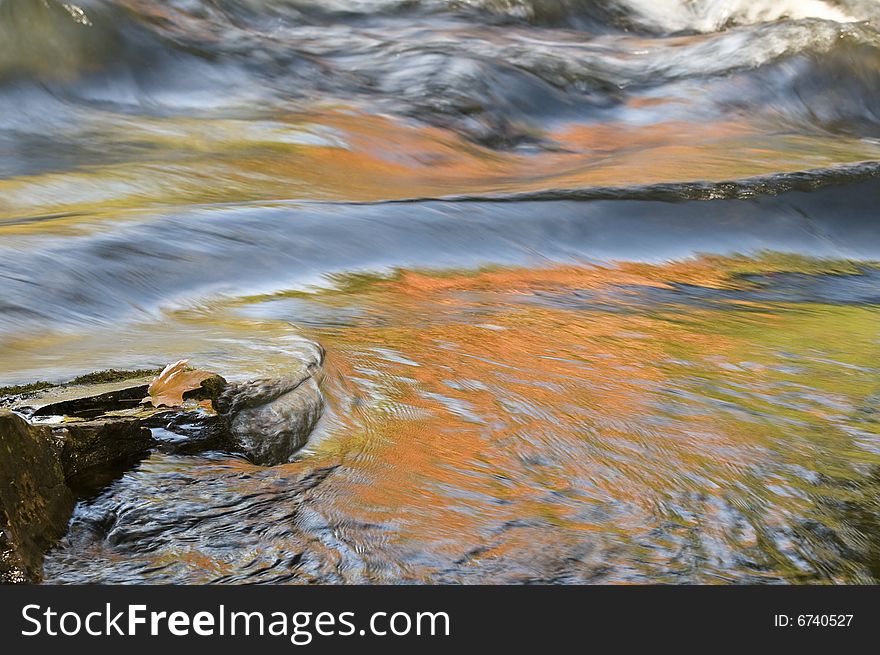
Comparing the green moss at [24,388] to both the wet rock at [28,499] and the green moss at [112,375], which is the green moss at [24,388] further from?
the wet rock at [28,499]

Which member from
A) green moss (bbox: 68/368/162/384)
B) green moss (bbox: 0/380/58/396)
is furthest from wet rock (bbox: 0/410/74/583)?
green moss (bbox: 68/368/162/384)

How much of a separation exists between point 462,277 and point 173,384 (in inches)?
90.2

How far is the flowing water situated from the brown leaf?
0.09 meters

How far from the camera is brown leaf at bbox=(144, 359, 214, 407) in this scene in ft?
8.10

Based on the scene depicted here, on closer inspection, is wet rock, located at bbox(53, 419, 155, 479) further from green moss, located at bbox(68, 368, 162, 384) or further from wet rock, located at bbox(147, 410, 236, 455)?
green moss, located at bbox(68, 368, 162, 384)

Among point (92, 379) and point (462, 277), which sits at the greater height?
point (92, 379)

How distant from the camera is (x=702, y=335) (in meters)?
3.97

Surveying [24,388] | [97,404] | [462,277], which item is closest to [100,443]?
[97,404]

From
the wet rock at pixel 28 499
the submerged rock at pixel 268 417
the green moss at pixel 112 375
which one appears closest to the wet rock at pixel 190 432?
the submerged rock at pixel 268 417

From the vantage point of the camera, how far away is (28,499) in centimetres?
201

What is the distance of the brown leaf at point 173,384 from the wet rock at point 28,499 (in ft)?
1.12

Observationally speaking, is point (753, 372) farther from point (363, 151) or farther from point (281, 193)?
point (363, 151)

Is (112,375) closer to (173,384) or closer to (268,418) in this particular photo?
(173,384)

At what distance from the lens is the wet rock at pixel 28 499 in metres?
1.92
